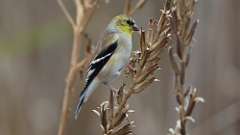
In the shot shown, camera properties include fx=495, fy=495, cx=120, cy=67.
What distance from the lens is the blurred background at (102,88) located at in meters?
2.82

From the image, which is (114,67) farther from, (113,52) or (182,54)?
(182,54)

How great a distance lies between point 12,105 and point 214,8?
134cm

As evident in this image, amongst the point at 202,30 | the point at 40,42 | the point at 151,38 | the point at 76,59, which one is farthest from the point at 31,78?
the point at 151,38

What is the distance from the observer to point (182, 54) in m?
0.89

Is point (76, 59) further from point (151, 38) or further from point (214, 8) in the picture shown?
point (214, 8)

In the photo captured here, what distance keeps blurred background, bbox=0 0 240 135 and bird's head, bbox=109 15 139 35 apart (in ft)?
2.33

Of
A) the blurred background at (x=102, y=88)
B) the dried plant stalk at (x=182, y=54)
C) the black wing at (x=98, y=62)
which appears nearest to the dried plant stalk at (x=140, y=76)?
the dried plant stalk at (x=182, y=54)

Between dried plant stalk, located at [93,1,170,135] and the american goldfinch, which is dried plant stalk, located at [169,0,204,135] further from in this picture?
the american goldfinch

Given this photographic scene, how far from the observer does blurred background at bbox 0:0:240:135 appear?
9.25ft

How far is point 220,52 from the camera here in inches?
116

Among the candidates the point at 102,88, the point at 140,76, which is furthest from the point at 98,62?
the point at 102,88

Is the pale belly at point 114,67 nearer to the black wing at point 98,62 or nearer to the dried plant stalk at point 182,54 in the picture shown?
the black wing at point 98,62

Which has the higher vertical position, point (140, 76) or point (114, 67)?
point (140, 76)

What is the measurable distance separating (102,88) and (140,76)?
2.44 meters
